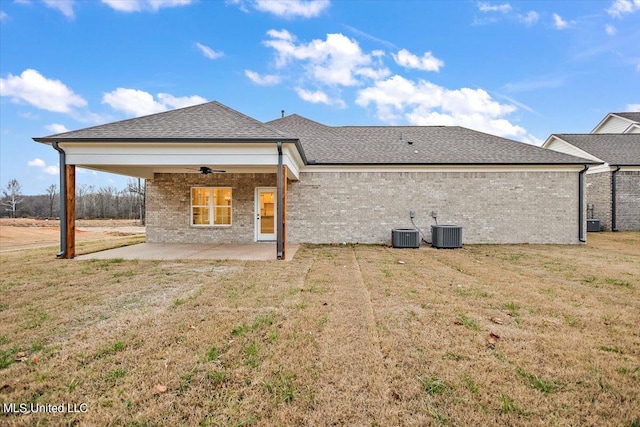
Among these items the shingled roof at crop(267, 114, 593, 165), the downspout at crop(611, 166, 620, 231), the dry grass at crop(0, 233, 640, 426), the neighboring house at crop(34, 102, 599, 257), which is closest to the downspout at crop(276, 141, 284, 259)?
the dry grass at crop(0, 233, 640, 426)

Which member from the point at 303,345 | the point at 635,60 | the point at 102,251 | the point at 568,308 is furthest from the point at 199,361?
the point at 635,60

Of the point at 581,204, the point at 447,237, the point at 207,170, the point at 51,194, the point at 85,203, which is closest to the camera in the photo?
the point at 447,237

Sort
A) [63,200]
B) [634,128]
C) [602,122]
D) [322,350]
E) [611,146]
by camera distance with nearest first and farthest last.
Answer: [322,350] → [63,200] → [611,146] → [634,128] → [602,122]

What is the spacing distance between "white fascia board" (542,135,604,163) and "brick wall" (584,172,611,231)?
1147 millimetres

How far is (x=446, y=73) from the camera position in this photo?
20719 millimetres

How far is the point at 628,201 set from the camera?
1570cm

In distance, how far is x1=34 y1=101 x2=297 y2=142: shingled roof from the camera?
7973 mm

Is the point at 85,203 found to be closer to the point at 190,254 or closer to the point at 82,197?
the point at 82,197

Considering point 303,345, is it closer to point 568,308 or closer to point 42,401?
point 42,401

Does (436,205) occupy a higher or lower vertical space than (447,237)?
higher

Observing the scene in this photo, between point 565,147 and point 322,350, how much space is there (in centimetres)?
2341

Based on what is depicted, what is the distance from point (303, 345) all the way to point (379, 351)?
0.78m

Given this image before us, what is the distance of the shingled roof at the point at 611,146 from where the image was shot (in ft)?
52.6

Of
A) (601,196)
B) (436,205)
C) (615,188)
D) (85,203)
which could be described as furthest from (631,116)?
(85,203)
